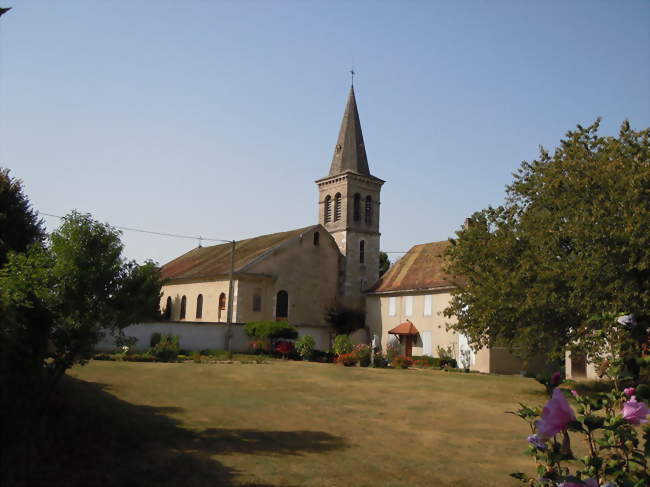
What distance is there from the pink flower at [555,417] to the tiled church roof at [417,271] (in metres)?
34.4

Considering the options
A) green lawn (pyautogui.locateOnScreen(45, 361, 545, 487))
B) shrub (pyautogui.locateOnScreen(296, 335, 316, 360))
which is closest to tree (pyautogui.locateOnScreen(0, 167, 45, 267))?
green lawn (pyautogui.locateOnScreen(45, 361, 545, 487))

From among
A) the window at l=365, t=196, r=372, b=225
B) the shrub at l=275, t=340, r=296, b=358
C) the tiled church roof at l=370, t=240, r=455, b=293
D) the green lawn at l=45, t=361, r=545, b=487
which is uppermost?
the window at l=365, t=196, r=372, b=225

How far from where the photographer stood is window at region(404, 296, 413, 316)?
3912 cm

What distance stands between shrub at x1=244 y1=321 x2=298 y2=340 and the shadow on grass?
21970 mm

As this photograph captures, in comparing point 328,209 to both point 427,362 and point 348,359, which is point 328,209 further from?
point 348,359

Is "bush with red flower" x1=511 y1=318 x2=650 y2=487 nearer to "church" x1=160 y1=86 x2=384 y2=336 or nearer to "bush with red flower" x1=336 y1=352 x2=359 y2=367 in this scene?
"bush with red flower" x1=336 y1=352 x2=359 y2=367

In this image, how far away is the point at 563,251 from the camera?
19.0 metres

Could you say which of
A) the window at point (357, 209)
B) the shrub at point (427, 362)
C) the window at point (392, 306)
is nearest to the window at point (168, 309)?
the window at point (357, 209)

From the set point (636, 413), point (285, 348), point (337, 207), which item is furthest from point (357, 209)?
point (636, 413)

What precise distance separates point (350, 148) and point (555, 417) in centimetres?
4900

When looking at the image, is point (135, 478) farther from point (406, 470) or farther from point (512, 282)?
point (512, 282)

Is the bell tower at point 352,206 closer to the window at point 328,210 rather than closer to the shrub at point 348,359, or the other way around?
the window at point 328,210

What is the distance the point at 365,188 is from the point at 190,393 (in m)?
35.7

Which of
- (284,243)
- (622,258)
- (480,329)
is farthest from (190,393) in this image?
(284,243)
